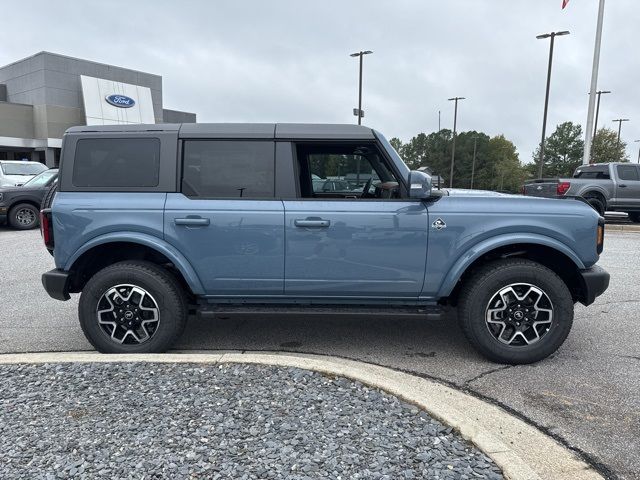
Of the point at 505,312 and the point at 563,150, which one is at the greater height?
the point at 563,150

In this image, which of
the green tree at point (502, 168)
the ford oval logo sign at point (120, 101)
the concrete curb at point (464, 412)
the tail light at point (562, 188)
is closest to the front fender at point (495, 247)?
the concrete curb at point (464, 412)

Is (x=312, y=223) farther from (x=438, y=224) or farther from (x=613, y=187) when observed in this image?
(x=613, y=187)

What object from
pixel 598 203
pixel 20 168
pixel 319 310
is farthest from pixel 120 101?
pixel 319 310

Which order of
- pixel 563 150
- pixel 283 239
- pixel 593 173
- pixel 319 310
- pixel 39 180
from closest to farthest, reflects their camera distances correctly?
pixel 283 239, pixel 319 310, pixel 39 180, pixel 593 173, pixel 563 150

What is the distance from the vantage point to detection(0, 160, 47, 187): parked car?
13.2 metres

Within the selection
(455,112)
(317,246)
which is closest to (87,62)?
(455,112)

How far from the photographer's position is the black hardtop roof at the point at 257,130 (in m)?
3.84

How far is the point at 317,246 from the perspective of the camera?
371 cm

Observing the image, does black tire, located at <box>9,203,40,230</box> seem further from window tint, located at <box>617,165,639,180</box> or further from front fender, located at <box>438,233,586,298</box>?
window tint, located at <box>617,165,639,180</box>

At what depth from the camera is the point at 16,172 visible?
13.8 meters

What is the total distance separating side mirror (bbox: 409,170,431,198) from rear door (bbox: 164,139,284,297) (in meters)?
1.02

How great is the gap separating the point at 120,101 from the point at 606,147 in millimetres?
47516

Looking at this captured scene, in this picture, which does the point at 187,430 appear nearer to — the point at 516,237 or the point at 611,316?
the point at 516,237

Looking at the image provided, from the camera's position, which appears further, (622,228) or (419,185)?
(622,228)
